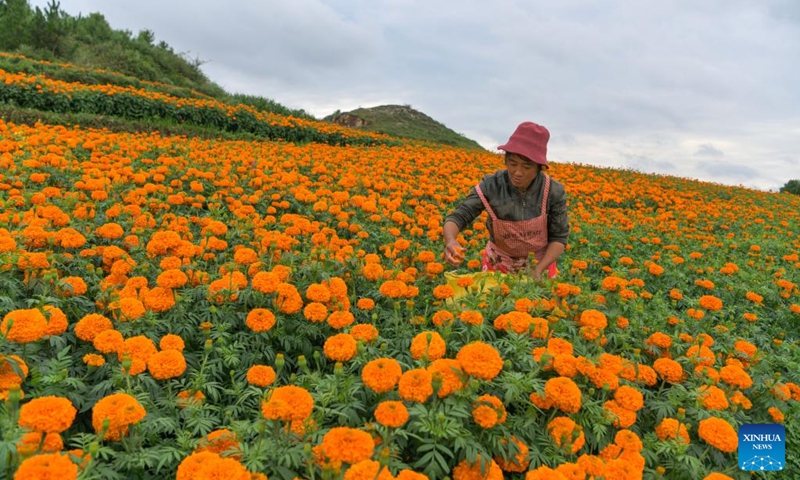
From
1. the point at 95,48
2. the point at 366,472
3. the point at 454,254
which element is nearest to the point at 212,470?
the point at 366,472

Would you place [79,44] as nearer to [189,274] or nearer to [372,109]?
[372,109]

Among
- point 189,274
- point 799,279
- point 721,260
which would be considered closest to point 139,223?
point 189,274

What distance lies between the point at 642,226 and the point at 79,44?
27178 mm

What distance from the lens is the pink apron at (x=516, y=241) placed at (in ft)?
11.1

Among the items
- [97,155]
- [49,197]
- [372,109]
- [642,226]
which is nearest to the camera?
[49,197]

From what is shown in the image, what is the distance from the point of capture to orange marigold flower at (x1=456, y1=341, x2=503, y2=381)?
1486 millimetres

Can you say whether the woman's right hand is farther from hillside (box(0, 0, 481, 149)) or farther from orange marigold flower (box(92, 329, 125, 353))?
hillside (box(0, 0, 481, 149))

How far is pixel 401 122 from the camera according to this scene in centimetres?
2811

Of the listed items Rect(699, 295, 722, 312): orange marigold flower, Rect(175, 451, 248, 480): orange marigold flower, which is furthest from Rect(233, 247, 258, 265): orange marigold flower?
Rect(699, 295, 722, 312): orange marigold flower

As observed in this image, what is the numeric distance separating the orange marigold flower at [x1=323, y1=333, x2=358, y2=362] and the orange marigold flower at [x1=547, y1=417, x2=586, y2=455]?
74 cm

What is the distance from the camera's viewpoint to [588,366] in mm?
1799

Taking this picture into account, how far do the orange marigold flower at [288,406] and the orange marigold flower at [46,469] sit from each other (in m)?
0.44

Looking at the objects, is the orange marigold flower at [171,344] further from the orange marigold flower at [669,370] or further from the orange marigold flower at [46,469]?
the orange marigold flower at [669,370]

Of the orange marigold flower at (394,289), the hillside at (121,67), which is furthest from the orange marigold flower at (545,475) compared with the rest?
the hillside at (121,67)
